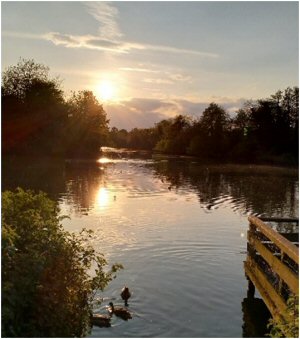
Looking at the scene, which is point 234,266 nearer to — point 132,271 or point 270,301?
point 132,271

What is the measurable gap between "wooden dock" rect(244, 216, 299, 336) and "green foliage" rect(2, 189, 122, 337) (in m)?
4.39

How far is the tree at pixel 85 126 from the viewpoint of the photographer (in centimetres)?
10375

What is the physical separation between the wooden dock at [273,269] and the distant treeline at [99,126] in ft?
247

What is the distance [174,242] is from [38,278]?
1476 centimetres

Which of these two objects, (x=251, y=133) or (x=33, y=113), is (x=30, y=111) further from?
(x=251, y=133)

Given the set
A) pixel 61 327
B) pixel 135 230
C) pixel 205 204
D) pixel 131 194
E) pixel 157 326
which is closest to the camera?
pixel 61 327

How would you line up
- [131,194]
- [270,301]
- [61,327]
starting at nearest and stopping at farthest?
[61,327], [270,301], [131,194]

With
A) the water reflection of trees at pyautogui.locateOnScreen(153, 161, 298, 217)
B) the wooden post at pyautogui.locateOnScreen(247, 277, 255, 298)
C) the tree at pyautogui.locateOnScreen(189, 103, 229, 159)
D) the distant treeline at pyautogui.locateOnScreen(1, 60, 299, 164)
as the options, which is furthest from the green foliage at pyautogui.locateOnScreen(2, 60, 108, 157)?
the wooden post at pyautogui.locateOnScreen(247, 277, 255, 298)

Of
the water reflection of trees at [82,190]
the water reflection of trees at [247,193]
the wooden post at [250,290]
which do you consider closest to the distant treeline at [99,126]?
the water reflection of trees at [82,190]

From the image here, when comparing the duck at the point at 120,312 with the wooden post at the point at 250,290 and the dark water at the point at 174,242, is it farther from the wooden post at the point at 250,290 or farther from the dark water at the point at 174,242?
the wooden post at the point at 250,290

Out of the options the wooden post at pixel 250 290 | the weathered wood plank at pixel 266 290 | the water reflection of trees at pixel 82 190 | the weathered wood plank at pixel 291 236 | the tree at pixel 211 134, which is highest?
the tree at pixel 211 134

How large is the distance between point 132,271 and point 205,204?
20.1 metres

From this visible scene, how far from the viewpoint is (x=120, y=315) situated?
44.7 feet

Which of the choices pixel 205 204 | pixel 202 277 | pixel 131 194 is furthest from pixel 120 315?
pixel 131 194
